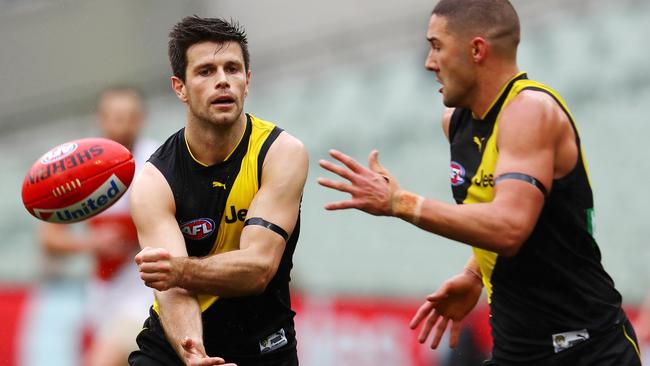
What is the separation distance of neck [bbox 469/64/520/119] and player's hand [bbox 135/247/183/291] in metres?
1.71

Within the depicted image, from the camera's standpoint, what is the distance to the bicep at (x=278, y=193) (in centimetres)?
568

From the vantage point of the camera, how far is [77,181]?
6.25 m

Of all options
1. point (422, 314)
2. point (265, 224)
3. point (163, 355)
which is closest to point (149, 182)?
point (265, 224)

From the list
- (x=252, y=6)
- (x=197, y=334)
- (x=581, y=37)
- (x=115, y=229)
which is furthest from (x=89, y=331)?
(x=581, y=37)

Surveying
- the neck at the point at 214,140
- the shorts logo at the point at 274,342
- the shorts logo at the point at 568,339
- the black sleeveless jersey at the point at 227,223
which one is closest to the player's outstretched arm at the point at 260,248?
the black sleeveless jersey at the point at 227,223

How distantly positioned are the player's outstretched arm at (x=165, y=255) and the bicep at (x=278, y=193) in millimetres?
383

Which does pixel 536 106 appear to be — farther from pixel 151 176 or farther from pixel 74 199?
pixel 74 199

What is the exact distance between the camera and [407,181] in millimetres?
13406

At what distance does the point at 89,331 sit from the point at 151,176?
152 inches

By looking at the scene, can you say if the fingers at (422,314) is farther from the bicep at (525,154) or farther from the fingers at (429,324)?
the bicep at (525,154)

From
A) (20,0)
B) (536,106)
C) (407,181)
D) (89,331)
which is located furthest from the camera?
(20,0)

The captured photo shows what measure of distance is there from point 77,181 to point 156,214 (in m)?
0.70

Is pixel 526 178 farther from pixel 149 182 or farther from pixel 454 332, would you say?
pixel 149 182

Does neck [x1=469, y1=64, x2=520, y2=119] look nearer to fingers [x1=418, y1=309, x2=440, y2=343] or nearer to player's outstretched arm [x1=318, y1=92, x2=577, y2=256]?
player's outstretched arm [x1=318, y1=92, x2=577, y2=256]
